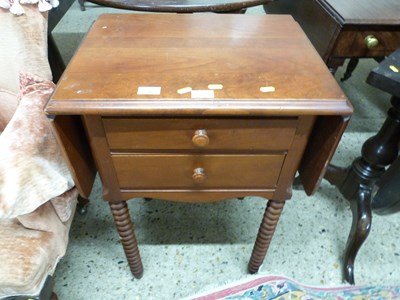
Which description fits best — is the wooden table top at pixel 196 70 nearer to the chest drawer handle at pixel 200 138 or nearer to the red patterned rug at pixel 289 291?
the chest drawer handle at pixel 200 138

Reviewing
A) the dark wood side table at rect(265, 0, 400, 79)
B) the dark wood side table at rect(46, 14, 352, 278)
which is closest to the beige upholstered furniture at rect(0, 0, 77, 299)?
the dark wood side table at rect(46, 14, 352, 278)

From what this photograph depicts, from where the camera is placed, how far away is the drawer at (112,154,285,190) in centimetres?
64

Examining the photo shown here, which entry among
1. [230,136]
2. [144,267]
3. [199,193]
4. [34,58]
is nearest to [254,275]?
[144,267]

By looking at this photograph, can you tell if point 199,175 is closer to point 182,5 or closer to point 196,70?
point 196,70

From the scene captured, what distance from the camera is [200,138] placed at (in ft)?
1.85

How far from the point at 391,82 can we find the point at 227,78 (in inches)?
13.1

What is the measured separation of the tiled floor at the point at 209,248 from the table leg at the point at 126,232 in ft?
0.38

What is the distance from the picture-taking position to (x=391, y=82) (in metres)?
0.61

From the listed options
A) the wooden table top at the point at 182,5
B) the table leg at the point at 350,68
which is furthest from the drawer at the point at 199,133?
the table leg at the point at 350,68

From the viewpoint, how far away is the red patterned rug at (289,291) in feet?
3.26

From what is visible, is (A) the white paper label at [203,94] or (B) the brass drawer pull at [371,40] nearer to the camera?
(A) the white paper label at [203,94]

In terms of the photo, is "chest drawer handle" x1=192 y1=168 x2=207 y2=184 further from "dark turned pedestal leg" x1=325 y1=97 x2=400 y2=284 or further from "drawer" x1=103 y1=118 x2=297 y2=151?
"dark turned pedestal leg" x1=325 y1=97 x2=400 y2=284

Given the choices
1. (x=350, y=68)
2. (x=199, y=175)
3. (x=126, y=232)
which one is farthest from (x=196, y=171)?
(x=350, y=68)

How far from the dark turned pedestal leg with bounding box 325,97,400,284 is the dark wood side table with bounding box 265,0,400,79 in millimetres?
206
